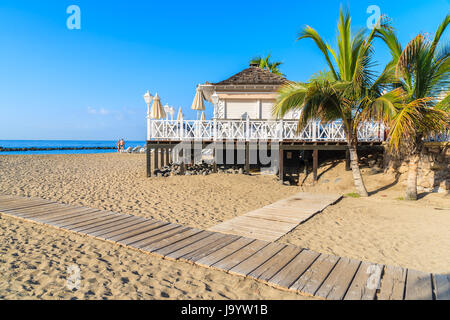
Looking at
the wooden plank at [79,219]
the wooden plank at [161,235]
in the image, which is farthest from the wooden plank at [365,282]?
the wooden plank at [79,219]

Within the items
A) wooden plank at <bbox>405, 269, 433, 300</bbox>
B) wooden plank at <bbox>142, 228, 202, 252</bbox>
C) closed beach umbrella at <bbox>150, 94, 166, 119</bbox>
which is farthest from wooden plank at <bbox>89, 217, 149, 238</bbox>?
closed beach umbrella at <bbox>150, 94, 166, 119</bbox>

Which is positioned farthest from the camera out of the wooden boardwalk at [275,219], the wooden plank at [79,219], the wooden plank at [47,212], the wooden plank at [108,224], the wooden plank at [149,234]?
the wooden plank at [47,212]

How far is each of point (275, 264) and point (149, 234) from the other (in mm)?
2410

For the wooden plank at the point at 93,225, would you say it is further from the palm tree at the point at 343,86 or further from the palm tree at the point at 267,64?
the palm tree at the point at 267,64

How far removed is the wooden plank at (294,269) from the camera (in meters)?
3.14

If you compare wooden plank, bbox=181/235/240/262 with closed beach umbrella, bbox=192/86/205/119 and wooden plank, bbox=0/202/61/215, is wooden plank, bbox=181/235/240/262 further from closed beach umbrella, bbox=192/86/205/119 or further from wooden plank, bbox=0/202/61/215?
closed beach umbrella, bbox=192/86/205/119

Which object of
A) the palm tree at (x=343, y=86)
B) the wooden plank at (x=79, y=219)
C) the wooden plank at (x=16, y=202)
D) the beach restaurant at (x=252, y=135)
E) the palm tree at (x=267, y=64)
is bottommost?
the wooden plank at (x=79, y=219)

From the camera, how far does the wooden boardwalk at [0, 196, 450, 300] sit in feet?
A: 9.88

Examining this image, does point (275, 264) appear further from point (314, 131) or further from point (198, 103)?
point (198, 103)

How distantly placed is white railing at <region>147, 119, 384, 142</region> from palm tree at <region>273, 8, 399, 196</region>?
304 centimetres
